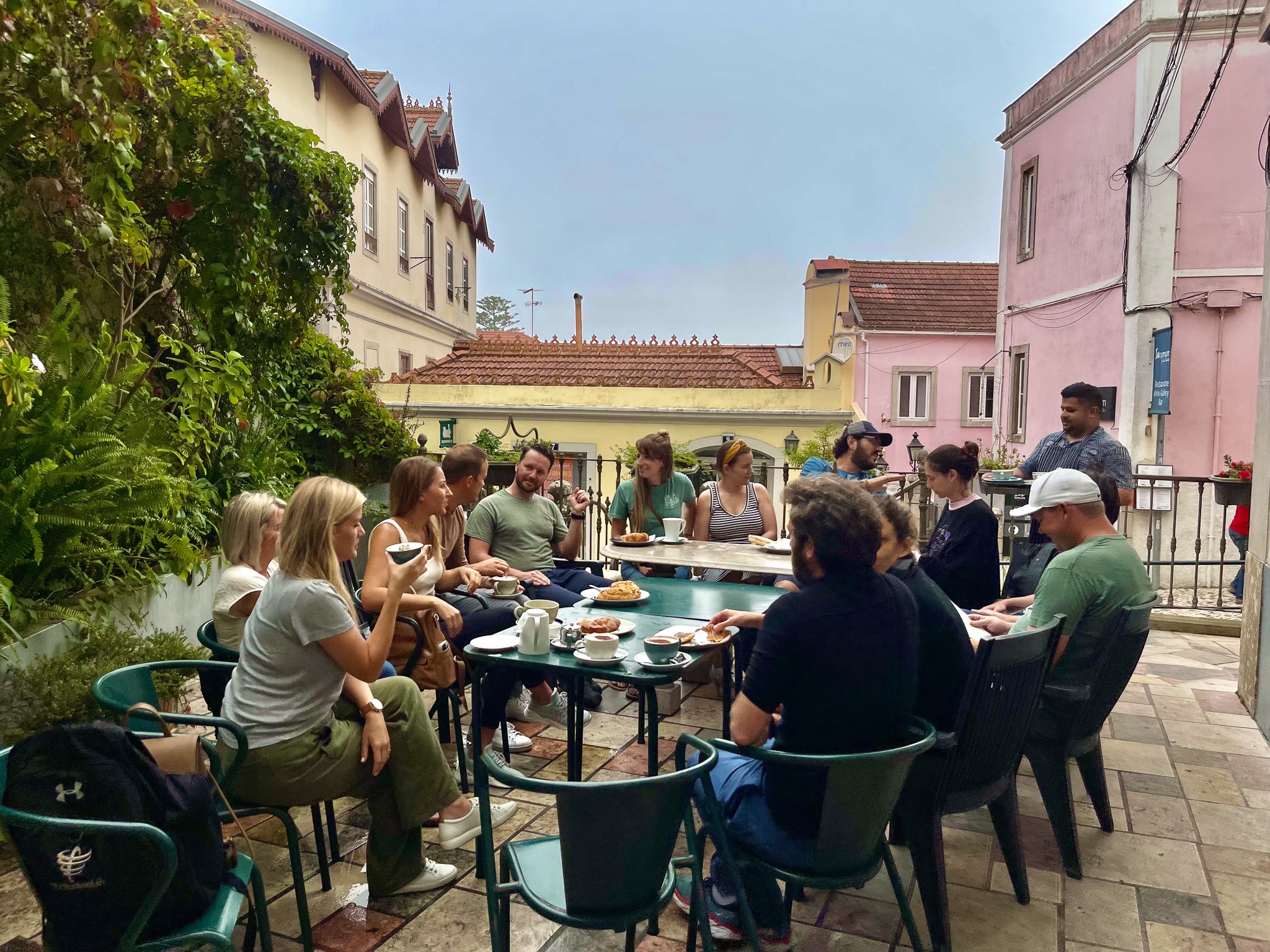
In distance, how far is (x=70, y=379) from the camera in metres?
4.01

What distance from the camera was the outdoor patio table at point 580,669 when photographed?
287 centimetres

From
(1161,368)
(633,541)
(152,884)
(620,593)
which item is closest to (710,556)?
(633,541)

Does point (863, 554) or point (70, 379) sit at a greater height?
point (70, 379)

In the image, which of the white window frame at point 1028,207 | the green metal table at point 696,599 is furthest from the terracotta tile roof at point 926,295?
the green metal table at point 696,599

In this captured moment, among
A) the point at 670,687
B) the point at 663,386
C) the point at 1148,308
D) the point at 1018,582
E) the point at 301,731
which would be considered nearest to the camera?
the point at 301,731

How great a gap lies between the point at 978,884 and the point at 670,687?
199 centimetres

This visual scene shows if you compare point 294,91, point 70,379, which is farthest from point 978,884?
point 294,91

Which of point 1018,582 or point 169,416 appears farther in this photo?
point 169,416

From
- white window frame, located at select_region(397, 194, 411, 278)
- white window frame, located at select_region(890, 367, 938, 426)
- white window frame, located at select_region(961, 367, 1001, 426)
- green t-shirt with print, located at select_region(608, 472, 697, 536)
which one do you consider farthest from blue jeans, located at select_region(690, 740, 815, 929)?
white window frame, located at select_region(961, 367, 1001, 426)

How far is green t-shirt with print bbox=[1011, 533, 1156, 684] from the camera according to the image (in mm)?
3090

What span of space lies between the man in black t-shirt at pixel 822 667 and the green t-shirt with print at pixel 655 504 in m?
3.33

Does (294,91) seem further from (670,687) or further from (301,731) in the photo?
(301,731)

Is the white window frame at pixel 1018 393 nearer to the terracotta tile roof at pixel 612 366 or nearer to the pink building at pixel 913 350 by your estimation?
the terracotta tile roof at pixel 612 366

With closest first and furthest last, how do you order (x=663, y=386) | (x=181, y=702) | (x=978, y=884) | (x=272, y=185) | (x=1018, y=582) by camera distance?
(x=978, y=884)
(x=181, y=702)
(x=1018, y=582)
(x=272, y=185)
(x=663, y=386)
